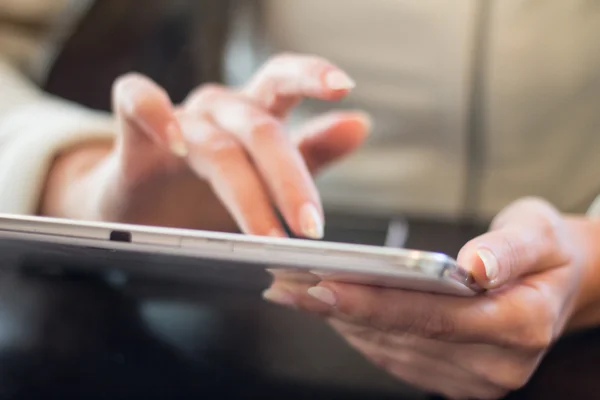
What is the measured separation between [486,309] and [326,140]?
0.15m

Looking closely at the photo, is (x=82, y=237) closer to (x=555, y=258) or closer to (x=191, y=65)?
(x=555, y=258)

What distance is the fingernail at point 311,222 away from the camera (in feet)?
0.86

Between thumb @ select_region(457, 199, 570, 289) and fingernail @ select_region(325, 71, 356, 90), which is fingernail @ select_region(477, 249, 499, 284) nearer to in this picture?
thumb @ select_region(457, 199, 570, 289)

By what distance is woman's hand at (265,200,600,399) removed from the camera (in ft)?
0.70

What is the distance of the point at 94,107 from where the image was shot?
0.50m

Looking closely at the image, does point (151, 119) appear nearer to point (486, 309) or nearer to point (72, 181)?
point (72, 181)

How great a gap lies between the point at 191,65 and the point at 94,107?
0.08 m

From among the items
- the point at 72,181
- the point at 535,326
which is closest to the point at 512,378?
the point at 535,326

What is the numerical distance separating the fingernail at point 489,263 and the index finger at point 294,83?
4.7 inches

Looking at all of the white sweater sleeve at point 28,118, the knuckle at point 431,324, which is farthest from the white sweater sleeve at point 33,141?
the knuckle at point 431,324

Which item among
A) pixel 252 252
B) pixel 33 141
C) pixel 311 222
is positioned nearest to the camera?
pixel 252 252

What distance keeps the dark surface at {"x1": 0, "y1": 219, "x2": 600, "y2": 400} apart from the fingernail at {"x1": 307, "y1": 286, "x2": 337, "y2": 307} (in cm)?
6

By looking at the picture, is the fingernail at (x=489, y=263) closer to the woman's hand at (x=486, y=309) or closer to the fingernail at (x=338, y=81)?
the woman's hand at (x=486, y=309)

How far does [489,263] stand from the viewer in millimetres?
206
